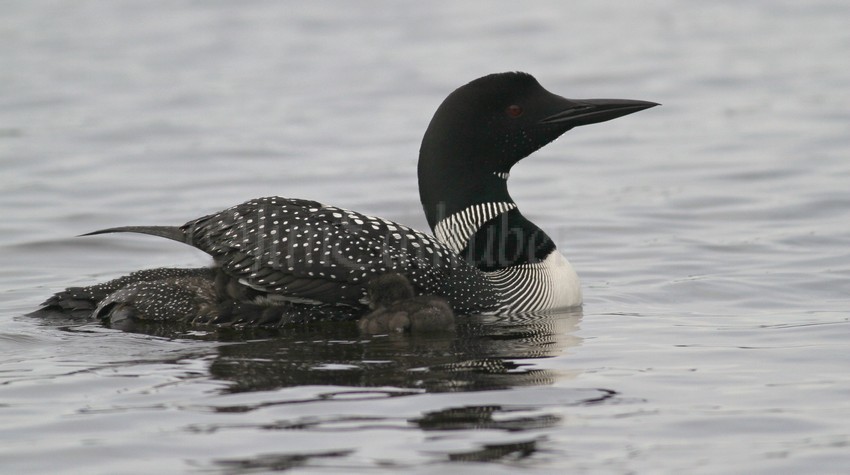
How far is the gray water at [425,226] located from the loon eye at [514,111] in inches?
34.6

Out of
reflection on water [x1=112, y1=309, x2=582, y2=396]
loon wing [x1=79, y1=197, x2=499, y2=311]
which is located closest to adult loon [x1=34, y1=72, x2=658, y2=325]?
loon wing [x1=79, y1=197, x2=499, y2=311]

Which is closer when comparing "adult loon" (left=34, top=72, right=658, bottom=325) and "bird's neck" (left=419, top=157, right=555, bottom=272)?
"adult loon" (left=34, top=72, right=658, bottom=325)

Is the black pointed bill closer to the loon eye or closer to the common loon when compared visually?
the loon eye

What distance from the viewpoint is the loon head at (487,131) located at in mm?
5707

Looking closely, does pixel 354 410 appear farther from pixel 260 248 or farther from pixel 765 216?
pixel 765 216

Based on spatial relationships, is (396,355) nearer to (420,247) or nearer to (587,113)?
(420,247)

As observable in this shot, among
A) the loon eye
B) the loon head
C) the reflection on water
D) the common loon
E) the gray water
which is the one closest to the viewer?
the gray water

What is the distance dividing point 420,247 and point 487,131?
27.3 inches

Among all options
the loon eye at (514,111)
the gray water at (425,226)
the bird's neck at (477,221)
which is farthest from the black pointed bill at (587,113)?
the gray water at (425,226)

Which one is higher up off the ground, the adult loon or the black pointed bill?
the black pointed bill

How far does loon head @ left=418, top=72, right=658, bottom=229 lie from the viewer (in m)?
5.71

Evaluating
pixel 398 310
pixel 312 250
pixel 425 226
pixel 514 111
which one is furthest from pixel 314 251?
pixel 425 226

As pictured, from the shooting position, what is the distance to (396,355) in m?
4.86

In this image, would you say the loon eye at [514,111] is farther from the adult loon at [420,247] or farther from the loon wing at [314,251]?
the loon wing at [314,251]
